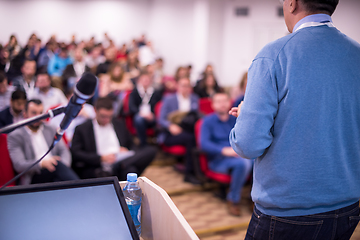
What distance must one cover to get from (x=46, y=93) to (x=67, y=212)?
314 cm

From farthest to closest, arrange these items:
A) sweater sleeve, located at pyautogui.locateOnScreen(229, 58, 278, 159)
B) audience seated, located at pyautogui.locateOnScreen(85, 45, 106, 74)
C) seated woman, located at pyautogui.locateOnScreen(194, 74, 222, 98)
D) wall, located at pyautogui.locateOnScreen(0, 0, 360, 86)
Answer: wall, located at pyautogui.locateOnScreen(0, 0, 360, 86), seated woman, located at pyautogui.locateOnScreen(194, 74, 222, 98), audience seated, located at pyautogui.locateOnScreen(85, 45, 106, 74), sweater sleeve, located at pyautogui.locateOnScreen(229, 58, 278, 159)

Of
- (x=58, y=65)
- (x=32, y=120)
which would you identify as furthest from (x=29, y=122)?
(x=58, y=65)

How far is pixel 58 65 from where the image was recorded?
13.8ft

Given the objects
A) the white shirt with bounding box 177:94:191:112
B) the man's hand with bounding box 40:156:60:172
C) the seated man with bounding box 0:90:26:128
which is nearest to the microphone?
the man's hand with bounding box 40:156:60:172

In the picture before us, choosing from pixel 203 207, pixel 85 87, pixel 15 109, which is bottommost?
pixel 203 207

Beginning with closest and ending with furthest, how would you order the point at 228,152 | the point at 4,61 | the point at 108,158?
the point at 108,158, the point at 228,152, the point at 4,61

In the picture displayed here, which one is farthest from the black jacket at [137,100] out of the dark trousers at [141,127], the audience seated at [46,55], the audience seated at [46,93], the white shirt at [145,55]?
the white shirt at [145,55]

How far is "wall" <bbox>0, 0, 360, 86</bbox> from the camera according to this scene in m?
6.74

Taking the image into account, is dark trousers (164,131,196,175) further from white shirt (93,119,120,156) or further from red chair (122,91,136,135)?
white shirt (93,119,120,156)

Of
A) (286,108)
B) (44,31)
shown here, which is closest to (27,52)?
(44,31)

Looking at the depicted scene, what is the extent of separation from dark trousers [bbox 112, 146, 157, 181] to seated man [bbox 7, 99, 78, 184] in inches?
16.4

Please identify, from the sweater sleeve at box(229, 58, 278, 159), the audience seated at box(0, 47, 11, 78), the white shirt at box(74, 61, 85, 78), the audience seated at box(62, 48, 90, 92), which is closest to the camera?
the sweater sleeve at box(229, 58, 278, 159)

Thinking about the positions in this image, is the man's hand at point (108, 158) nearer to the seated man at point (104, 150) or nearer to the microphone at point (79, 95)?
the seated man at point (104, 150)

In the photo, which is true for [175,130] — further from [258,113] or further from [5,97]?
[258,113]
